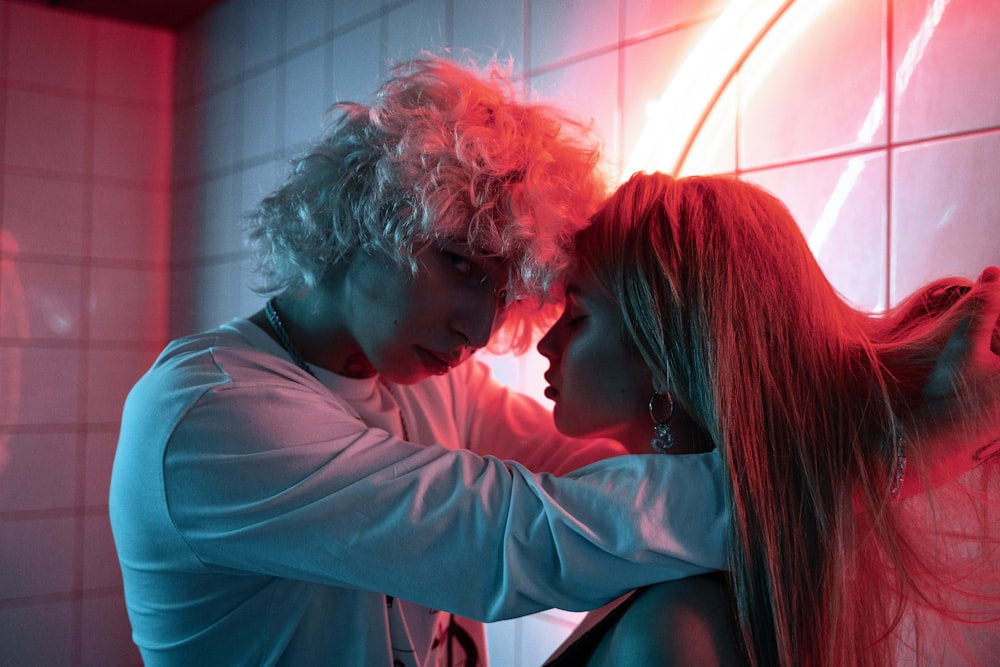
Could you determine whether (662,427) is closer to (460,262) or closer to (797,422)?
(797,422)

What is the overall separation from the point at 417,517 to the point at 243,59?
74.8 inches

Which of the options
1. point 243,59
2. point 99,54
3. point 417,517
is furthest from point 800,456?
point 99,54

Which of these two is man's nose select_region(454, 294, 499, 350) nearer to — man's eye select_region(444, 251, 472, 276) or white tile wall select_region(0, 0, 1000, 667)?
man's eye select_region(444, 251, 472, 276)

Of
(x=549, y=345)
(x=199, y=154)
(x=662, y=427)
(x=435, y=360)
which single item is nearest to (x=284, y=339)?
(x=435, y=360)

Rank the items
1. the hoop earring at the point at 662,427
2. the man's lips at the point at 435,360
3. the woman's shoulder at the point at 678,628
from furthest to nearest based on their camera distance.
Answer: the man's lips at the point at 435,360 < the hoop earring at the point at 662,427 < the woman's shoulder at the point at 678,628

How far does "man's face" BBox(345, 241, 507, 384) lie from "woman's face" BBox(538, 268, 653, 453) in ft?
0.34

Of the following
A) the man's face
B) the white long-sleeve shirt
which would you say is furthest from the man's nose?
the white long-sleeve shirt

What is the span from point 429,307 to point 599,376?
21 cm

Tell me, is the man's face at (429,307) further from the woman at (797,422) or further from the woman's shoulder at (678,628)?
the woman's shoulder at (678,628)

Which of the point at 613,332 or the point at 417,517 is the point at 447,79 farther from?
the point at 417,517

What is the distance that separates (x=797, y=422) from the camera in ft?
2.45

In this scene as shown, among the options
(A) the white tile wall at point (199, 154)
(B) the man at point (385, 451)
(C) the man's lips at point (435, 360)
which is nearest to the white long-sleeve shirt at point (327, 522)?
(B) the man at point (385, 451)

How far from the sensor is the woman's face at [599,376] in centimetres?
86

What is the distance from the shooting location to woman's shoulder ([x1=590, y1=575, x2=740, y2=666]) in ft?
2.31
